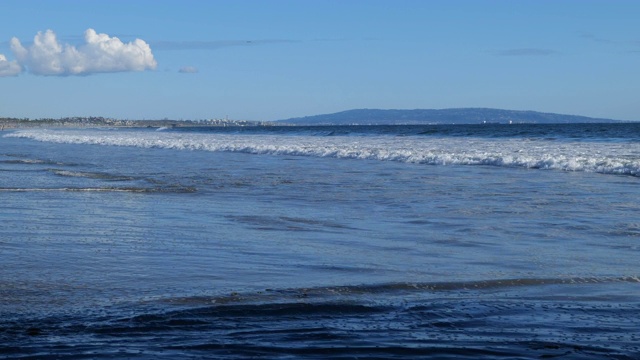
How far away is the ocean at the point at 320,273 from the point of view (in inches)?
208

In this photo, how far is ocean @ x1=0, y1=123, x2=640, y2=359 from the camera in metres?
5.27

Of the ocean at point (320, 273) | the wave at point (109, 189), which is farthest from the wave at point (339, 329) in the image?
the wave at point (109, 189)

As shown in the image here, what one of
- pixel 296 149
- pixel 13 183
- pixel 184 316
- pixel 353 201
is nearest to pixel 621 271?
pixel 184 316

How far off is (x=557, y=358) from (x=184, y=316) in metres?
2.48

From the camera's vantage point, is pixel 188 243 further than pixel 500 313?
Yes

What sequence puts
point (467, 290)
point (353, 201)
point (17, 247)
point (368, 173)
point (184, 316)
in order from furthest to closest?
point (368, 173)
point (353, 201)
point (17, 247)
point (467, 290)
point (184, 316)

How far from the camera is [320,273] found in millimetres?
7648

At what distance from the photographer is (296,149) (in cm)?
3616

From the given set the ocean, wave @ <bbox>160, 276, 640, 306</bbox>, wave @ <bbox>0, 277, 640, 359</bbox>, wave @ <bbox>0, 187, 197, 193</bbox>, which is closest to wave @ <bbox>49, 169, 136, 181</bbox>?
wave @ <bbox>0, 187, 197, 193</bbox>

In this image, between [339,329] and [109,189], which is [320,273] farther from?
[109,189]

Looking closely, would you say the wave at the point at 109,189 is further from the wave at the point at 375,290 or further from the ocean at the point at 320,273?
the wave at the point at 375,290

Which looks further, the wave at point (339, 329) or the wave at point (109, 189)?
the wave at point (109, 189)

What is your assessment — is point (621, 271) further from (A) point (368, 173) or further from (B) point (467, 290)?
(A) point (368, 173)

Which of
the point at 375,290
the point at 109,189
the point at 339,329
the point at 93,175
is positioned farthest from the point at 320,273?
the point at 93,175
